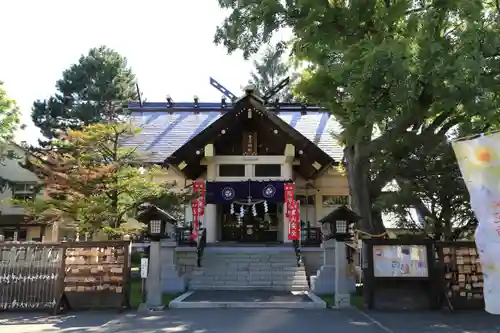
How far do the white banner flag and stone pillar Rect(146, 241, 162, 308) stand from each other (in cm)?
795

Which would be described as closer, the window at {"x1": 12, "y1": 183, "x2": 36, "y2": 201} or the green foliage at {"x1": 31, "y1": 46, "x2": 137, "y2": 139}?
the window at {"x1": 12, "y1": 183, "x2": 36, "y2": 201}

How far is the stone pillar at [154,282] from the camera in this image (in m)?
11.3

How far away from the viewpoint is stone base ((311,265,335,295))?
1329 cm

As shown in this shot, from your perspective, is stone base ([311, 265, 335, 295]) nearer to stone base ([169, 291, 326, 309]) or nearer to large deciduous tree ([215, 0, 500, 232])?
stone base ([169, 291, 326, 309])

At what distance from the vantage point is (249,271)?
15.5 m

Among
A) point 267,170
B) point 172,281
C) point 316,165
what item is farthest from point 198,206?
point 316,165

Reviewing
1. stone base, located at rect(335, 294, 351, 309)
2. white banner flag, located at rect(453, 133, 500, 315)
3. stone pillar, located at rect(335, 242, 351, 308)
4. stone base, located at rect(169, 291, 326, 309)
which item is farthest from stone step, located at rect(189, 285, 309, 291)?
white banner flag, located at rect(453, 133, 500, 315)

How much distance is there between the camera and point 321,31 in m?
11.8

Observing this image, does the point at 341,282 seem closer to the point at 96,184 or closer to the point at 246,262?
the point at 246,262

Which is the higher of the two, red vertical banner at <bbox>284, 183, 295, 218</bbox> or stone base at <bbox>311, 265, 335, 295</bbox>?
red vertical banner at <bbox>284, 183, 295, 218</bbox>

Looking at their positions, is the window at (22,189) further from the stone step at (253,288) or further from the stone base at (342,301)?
the stone base at (342,301)

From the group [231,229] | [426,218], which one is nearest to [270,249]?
[231,229]

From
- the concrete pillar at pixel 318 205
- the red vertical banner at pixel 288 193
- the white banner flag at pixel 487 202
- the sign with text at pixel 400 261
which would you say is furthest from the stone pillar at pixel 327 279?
the white banner flag at pixel 487 202

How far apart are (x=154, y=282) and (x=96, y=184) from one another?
344 centimetres
